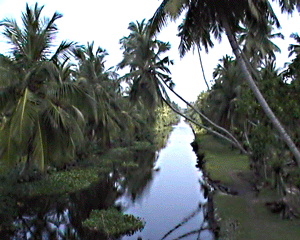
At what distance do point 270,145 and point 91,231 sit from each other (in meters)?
8.44

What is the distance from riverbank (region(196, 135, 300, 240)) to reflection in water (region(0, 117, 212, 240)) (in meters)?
1.13

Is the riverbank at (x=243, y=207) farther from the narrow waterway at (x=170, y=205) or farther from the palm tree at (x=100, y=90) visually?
the palm tree at (x=100, y=90)

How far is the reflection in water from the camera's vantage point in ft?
38.3

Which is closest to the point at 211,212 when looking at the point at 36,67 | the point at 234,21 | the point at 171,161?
the point at 234,21

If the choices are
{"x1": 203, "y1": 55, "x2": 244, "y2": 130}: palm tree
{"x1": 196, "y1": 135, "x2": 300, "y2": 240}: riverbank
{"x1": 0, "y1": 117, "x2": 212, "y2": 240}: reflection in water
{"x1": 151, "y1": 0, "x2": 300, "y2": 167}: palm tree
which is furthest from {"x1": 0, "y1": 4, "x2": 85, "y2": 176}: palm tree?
{"x1": 203, "y1": 55, "x2": 244, "y2": 130}: palm tree

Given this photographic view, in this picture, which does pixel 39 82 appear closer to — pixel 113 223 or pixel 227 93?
pixel 113 223

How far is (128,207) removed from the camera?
15.2 m

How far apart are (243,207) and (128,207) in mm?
5747

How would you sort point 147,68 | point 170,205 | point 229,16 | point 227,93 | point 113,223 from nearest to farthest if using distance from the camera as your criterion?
point 229,16 → point 113,223 → point 170,205 → point 147,68 → point 227,93

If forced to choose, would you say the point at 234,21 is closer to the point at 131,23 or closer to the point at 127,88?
the point at 131,23

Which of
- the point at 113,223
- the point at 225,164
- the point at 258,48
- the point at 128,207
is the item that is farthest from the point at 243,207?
the point at 258,48

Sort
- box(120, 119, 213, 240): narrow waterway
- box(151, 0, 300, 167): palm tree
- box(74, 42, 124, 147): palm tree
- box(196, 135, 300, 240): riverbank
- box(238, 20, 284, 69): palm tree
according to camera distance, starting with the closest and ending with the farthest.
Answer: box(196, 135, 300, 240): riverbank
box(151, 0, 300, 167): palm tree
box(120, 119, 213, 240): narrow waterway
box(238, 20, 284, 69): palm tree
box(74, 42, 124, 147): palm tree

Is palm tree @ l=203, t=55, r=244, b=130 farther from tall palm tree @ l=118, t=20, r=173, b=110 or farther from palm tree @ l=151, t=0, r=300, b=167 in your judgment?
palm tree @ l=151, t=0, r=300, b=167

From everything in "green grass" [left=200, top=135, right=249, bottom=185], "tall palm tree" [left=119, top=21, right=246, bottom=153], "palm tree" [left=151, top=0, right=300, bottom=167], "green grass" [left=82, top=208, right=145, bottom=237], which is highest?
"tall palm tree" [left=119, top=21, right=246, bottom=153]
